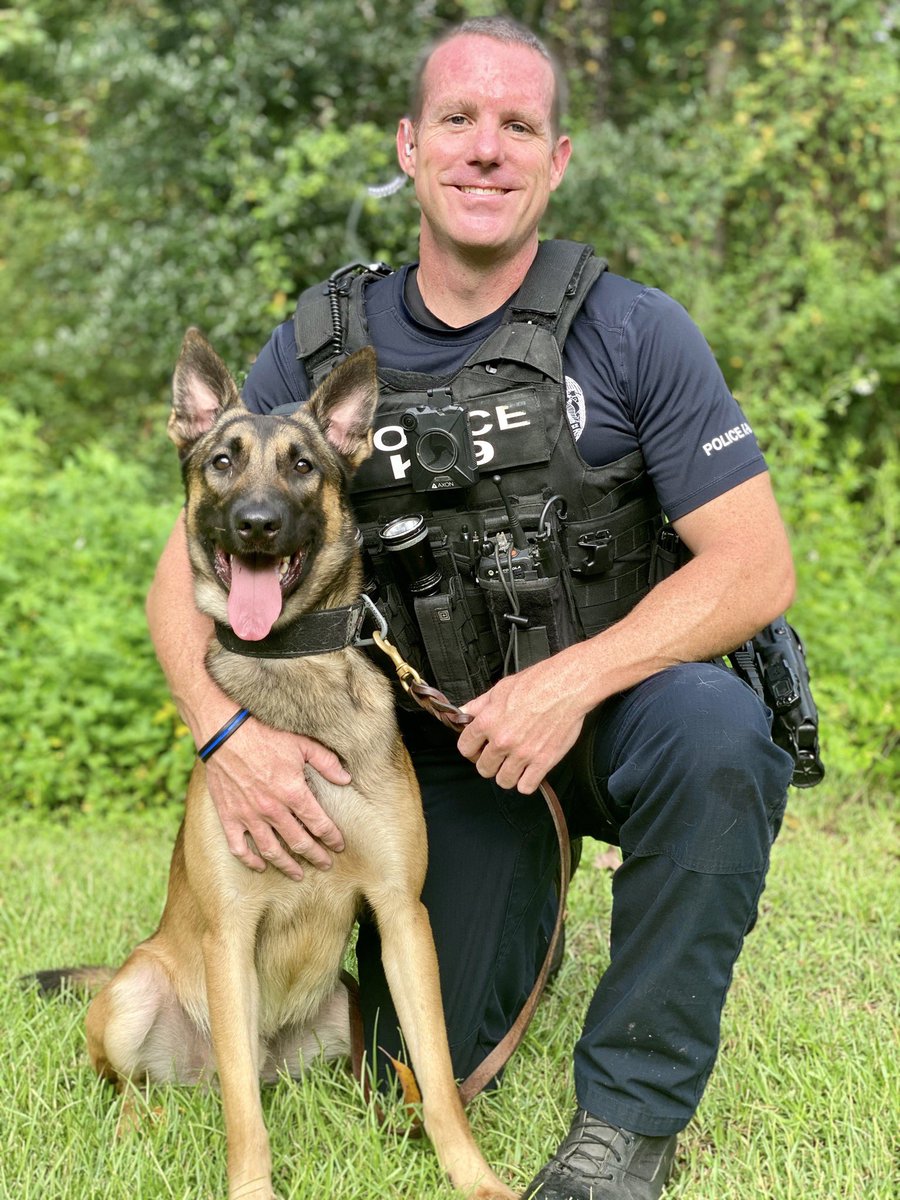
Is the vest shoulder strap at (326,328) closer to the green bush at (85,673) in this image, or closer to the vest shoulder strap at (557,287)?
the vest shoulder strap at (557,287)

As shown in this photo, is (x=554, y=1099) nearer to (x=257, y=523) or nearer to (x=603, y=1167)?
(x=603, y=1167)

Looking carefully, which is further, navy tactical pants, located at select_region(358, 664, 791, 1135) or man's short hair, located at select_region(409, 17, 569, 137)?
Result: man's short hair, located at select_region(409, 17, 569, 137)

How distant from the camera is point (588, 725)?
2.82 meters

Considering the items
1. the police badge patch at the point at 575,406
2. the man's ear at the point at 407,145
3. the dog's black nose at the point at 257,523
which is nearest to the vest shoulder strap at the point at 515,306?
the police badge patch at the point at 575,406

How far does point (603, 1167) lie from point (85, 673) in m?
3.69

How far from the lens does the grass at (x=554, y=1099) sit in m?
2.40

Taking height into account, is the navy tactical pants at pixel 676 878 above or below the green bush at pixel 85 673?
above

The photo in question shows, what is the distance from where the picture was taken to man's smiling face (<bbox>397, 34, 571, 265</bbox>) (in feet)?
9.87

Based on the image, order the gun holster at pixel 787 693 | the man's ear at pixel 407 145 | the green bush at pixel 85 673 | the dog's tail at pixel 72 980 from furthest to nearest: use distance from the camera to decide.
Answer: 1. the green bush at pixel 85 673
2. the man's ear at pixel 407 145
3. the dog's tail at pixel 72 980
4. the gun holster at pixel 787 693

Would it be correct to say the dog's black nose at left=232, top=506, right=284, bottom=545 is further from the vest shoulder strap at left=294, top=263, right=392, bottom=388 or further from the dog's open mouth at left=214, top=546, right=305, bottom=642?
the vest shoulder strap at left=294, top=263, right=392, bottom=388

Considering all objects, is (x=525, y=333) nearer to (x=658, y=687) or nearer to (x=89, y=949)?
(x=658, y=687)

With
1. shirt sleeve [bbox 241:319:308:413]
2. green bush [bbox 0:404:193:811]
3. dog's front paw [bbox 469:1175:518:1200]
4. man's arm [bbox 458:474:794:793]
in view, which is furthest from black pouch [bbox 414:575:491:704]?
green bush [bbox 0:404:193:811]

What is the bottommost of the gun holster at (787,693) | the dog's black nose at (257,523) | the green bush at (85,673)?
the green bush at (85,673)

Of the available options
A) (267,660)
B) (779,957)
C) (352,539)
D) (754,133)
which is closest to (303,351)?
(352,539)
